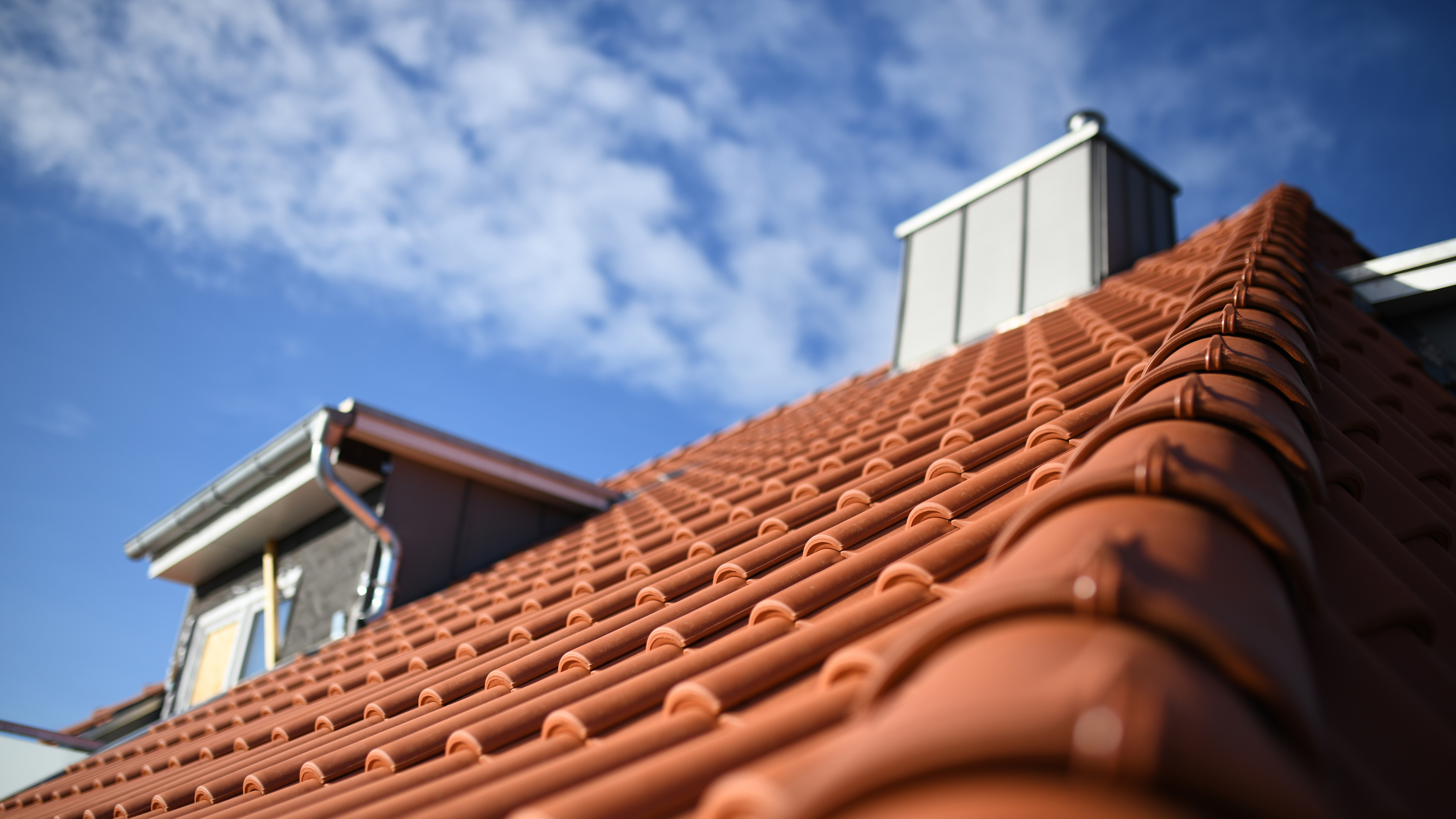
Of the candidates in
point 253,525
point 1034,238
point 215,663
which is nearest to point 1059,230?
point 1034,238

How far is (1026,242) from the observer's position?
259 inches

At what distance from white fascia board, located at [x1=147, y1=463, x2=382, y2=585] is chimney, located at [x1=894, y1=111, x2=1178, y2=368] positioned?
423 centimetres

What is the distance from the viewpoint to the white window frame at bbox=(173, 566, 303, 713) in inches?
234

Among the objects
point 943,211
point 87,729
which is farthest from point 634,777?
point 87,729

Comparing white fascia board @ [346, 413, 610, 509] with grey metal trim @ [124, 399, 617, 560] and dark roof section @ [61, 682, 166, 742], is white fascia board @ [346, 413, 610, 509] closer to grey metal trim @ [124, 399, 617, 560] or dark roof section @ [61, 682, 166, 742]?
grey metal trim @ [124, 399, 617, 560]

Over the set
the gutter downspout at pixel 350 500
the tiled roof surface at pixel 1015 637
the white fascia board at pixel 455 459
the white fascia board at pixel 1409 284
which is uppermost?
the white fascia board at pixel 1409 284

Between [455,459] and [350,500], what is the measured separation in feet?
2.30

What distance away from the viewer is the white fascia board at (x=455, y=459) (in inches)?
201

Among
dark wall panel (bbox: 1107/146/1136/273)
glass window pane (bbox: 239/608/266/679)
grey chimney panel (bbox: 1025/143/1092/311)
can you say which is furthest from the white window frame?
dark wall panel (bbox: 1107/146/1136/273)

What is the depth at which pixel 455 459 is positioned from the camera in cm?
548

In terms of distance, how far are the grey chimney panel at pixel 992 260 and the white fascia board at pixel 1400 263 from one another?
7.67ft

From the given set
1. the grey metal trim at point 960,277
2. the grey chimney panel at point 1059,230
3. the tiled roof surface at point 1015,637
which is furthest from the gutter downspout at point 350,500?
the grey chimney panel at point 1059,230

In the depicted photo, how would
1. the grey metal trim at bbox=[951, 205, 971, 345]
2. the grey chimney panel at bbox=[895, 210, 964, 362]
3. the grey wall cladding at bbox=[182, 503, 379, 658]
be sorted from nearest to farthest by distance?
the grey wall cladding at bbox=[182, 503, 379, 658], the grey metal trim at bbox=[951, 205, 971, 345], the grey chimney panel at bbox=[895, 210, 964, 362]

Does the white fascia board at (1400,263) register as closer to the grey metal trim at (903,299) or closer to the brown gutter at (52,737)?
the grey metal trim at (903,299)
